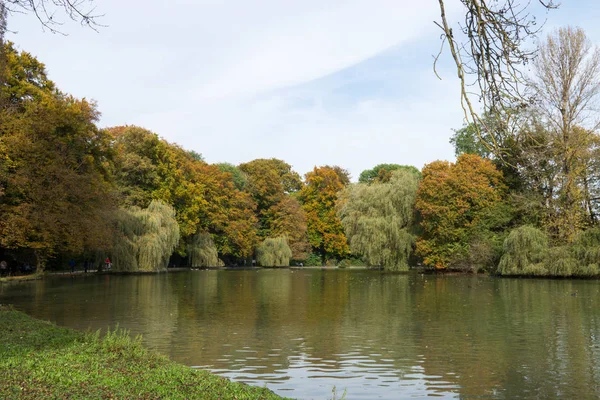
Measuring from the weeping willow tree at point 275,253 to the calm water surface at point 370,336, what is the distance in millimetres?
35372

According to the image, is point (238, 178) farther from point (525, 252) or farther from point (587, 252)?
point (587, 252)

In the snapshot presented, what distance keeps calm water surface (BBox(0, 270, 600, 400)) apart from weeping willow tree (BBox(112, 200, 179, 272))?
45.4 ft

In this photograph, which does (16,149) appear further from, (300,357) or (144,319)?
(300,357)

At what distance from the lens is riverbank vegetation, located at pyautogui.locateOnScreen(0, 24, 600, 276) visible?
2842cm

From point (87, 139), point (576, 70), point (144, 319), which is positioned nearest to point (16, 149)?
point (87, 139)

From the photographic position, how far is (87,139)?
33562mm

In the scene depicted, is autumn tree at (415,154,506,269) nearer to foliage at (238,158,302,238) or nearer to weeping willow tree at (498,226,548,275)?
weeping willow tree at (498,226,548,275)

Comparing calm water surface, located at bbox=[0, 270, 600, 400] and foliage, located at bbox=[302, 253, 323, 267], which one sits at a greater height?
foliage, located at bbox=[302, 253, 323, 267]

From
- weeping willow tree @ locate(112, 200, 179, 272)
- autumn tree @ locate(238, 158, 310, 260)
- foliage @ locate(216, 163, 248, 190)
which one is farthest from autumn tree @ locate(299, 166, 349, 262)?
weeping willow tree @ locate(112, 200, 179, 272)

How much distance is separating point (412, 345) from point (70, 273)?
3145 centimetres

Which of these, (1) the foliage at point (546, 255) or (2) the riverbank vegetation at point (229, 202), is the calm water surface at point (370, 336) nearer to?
(2) the riverbank vegetation at point (229, 202)

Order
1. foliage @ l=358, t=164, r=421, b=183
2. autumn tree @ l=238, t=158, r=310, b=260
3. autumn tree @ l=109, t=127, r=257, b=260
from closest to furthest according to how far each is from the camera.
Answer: autumn tree @ l=109, t=127, r=257, b=260, autumn tree @ l=238, t=158, r=310, b=260, foliage @ l=358, t=164, r=421, b=183

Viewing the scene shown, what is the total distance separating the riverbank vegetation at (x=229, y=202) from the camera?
2842cm

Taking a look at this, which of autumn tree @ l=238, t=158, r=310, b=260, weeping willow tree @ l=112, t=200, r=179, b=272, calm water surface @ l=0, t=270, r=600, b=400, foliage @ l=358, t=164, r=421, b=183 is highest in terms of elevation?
foliage @ l=358, t=164, r=421, b=183
